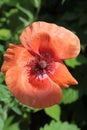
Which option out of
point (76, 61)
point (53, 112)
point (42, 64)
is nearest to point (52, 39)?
point (42, 64)

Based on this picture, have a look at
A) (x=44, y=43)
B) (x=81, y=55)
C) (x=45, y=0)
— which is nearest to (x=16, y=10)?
(x=45, y=0)

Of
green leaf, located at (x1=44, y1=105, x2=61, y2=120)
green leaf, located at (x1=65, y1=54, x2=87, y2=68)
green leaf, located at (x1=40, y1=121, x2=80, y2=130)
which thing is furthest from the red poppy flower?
green leaf, located at (x1=44, y1=105, x2=61, y2=120)

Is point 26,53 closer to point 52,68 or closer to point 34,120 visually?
point 52,68

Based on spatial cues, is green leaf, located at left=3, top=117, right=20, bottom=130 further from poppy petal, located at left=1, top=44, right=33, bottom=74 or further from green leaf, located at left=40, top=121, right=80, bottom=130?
poppy petal, located at left=1, top=44, right=33, bottom=74

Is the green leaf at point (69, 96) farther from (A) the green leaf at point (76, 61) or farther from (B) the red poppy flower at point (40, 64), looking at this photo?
(B) the red poppy flower at point (40, 64)

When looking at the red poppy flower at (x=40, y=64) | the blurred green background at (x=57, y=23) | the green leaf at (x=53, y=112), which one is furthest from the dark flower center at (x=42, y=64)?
the green leaf at (x=53, y=112)

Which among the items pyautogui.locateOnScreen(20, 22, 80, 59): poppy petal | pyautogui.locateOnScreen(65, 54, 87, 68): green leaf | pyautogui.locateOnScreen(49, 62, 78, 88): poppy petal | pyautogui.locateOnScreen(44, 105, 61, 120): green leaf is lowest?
pyautogui.locateOnScreen(44, 105, 61, 120): green leaf

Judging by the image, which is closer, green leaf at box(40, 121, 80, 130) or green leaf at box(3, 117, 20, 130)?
green leaf at box(40, 121, 80, 130)
